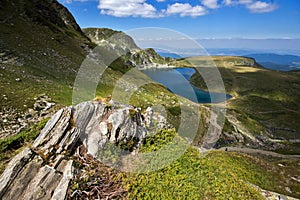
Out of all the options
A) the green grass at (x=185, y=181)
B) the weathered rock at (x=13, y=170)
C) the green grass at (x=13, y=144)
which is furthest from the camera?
the green grass at (x=13, y=144)

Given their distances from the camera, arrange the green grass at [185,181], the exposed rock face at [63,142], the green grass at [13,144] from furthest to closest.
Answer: the green grass at [13,144] → the green grass at [185,181] → the exposed rock face at [63,142]

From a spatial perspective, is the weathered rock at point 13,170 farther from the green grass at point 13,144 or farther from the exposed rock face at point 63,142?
the green grass at point 13,144

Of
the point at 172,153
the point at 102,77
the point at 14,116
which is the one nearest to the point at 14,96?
the point at 14,116

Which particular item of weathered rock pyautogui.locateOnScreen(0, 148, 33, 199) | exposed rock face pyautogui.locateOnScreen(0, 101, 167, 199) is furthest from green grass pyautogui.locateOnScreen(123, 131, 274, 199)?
weathered rock pyautogui.locateOnScreen(0, 148, 33, 199)

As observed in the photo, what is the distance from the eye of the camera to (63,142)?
1175 cm

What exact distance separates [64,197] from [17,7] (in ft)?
235

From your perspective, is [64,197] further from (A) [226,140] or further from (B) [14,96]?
(A) [226,140]

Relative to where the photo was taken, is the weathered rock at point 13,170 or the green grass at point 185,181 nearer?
the weathered rock at point 13,170

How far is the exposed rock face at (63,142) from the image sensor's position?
940 cm

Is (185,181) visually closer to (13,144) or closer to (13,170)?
(13,170)

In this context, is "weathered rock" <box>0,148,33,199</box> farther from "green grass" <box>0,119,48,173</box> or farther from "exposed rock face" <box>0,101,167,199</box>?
"green grass" <box>0,119,48,173</box>

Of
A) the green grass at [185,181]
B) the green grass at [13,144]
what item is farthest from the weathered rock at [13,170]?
the green grass at [185,181]

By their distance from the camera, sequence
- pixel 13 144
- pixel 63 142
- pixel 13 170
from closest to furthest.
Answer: pixel 13 170 → pixel 63 142 → pixel 13 144

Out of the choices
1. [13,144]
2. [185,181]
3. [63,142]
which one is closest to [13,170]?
[63,142]
